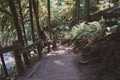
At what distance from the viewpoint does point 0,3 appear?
45.5 feet

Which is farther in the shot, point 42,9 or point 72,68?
point 42,9

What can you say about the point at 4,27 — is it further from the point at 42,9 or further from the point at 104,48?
the point at 104,48

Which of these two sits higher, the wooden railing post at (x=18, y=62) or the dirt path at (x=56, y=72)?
the wooden railing post at (x=18, y=62)

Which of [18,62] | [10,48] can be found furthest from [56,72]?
[10,48]

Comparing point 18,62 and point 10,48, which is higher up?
point 10,48

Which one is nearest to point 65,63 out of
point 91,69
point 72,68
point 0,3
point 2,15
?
point 72,68

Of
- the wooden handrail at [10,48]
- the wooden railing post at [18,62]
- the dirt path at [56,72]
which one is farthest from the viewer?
the dirt path at [56,72]

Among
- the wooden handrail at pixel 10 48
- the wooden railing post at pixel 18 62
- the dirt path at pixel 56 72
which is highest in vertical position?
the wooden handrail at pixel 10 48

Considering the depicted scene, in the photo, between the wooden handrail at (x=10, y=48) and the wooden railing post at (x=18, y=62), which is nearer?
the wooden handrail at (x=10, y=48)

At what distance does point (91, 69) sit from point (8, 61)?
1685 centimetres

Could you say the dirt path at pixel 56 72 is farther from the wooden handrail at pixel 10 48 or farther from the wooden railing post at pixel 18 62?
the wooden handrail at pixel 10 48

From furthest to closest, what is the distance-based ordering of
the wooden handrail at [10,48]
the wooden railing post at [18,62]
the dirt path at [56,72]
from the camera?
the dirt path at [56,72] → the wooden railing post at [18,62] → the wooden handrail at [10,48]

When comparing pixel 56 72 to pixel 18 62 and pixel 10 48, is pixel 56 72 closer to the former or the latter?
pixel 18 62

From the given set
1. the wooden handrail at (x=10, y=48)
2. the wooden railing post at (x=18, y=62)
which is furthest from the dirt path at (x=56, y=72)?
the wooden handrail at (x=10, y=48)
